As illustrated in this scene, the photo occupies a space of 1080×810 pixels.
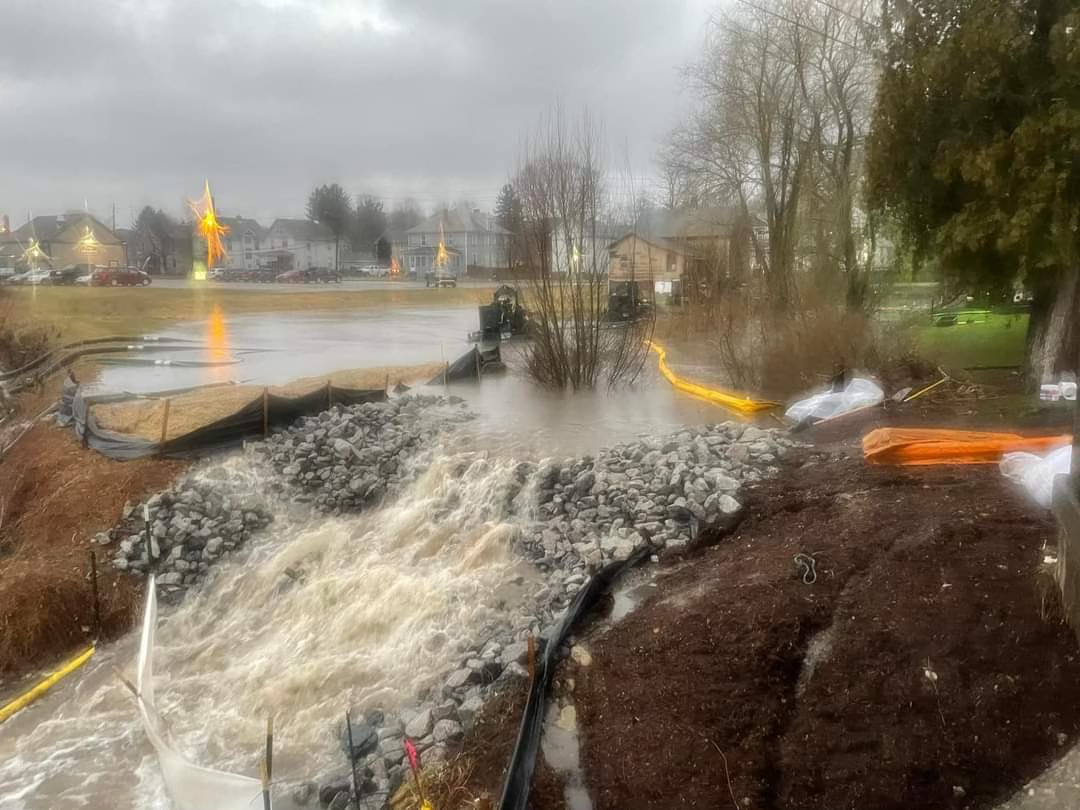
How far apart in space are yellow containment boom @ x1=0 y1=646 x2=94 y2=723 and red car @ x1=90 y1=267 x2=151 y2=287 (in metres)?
33.1

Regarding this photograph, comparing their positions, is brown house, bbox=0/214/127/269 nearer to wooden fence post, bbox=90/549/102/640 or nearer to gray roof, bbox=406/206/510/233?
gray roof, bbox=406/206/510/233

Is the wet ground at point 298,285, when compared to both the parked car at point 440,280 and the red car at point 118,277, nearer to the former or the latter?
the parked car at point 440,280

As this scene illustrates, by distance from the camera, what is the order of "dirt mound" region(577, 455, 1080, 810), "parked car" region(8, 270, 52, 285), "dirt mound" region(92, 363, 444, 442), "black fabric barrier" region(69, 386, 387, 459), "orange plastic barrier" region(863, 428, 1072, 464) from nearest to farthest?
"dirt mound" region(577, 455, 1080, 810) → "orange plastic barrier" region(863, 428, 1072, 464) → "black fabric barrier" region(69, 386, 387, 459) → "dirt mound" region(92, 363, 444, 442) → "parked car" region(8, 270, 52, 285)

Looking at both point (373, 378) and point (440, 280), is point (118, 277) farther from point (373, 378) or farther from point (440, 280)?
point (373, 378)

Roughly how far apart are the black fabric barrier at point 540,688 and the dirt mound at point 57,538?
5.60 meters

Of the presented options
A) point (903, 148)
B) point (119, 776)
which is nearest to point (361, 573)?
point (119, 776)

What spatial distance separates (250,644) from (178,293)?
31.2 metres

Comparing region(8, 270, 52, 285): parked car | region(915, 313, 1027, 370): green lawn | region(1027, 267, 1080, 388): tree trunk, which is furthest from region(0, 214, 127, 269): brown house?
region(1027, 267, 1080, 388): tree trunk

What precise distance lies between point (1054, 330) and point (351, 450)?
9.46m

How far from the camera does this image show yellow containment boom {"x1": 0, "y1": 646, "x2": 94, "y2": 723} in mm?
7234

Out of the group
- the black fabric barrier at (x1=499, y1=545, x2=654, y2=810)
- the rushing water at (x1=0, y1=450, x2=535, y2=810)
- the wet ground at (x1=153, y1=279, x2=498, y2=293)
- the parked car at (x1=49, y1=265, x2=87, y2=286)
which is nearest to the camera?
the black fabric barrier at (x1=499, y1=545, x2=654, y2=810)

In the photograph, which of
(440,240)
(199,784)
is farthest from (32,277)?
(199,784)

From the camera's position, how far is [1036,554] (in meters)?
5.13

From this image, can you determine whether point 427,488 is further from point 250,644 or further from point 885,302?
point 885,302
